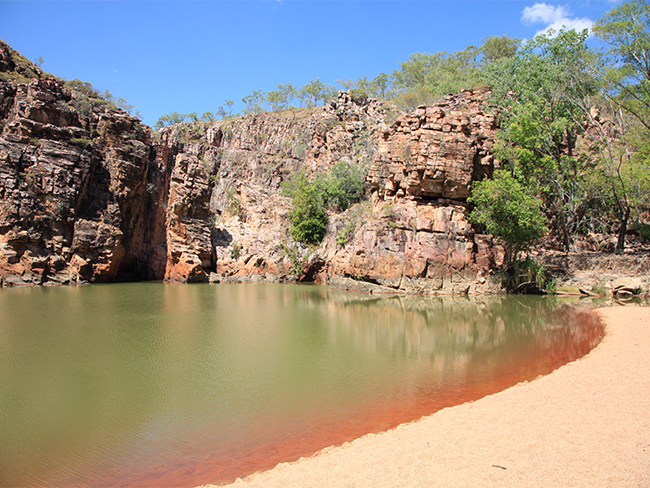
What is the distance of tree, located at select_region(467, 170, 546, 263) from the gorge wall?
2004 millimetres

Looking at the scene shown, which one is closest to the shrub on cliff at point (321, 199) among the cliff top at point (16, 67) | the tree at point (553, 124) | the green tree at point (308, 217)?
the green tree at point (308, 217)

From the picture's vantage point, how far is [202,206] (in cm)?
4012

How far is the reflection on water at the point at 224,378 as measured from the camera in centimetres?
623

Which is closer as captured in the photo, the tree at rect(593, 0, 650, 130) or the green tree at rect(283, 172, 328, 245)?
the tree at rect(593, 0, 650, 130)

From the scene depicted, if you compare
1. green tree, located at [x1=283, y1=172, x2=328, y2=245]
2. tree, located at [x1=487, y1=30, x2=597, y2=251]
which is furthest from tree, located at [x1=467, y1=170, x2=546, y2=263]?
green tree, located at [x1=283, y1=172, x2=328, y2=245]

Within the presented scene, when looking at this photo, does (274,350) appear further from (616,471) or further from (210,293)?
(210,293)

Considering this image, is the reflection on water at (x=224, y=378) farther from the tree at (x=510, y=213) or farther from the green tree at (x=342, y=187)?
the green tree at (x=342, y=187)

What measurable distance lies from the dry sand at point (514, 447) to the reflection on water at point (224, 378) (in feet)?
3.38

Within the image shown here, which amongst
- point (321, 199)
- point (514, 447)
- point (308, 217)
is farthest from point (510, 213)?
point (514, 447)

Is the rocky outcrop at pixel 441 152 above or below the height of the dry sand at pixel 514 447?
above

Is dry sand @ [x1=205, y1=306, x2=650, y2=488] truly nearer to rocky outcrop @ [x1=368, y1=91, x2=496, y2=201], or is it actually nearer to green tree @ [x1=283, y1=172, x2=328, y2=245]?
rocky outcrop @ [x1=368, y1=91, x2=496, y2=201]

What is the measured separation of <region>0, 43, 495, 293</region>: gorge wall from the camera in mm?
28859

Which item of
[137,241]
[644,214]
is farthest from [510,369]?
[137,241]

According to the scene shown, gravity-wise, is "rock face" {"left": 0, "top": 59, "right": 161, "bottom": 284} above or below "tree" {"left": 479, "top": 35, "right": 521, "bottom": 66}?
below
